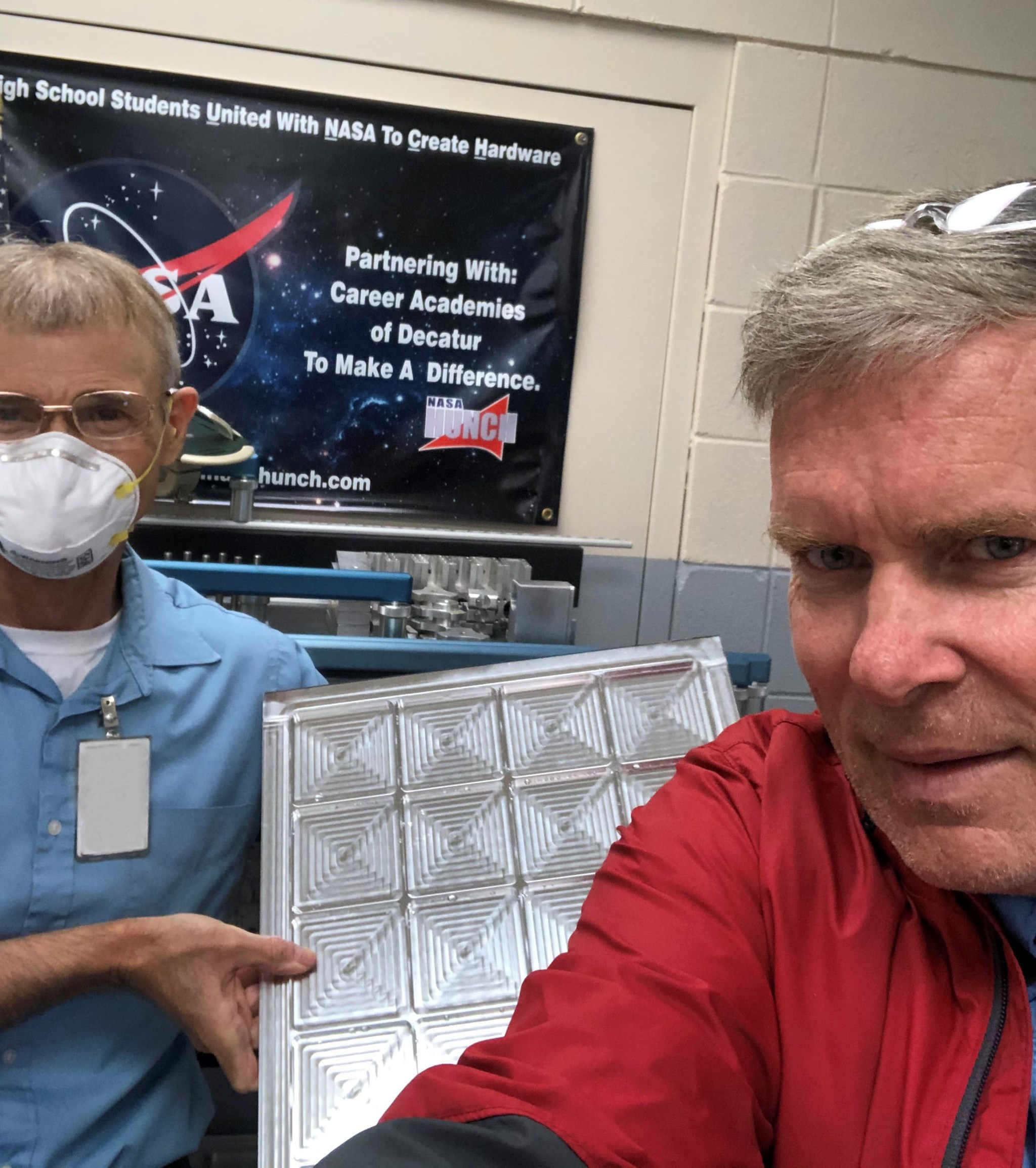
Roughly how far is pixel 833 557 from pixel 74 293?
1049mm

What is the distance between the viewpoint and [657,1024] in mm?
735

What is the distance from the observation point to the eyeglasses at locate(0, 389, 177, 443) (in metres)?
1.31

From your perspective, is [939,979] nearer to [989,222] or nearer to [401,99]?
[989,222]

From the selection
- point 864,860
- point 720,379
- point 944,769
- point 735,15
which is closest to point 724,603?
point 720,379

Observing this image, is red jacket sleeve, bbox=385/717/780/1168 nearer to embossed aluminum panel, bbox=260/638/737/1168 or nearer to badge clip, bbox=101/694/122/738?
embossed aluminum panel, bbox=260/638/737/1168

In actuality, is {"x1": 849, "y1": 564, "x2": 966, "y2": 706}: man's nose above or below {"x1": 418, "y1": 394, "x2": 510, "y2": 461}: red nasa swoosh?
below

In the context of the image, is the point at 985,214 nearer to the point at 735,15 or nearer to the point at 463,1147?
the point at 463,1147

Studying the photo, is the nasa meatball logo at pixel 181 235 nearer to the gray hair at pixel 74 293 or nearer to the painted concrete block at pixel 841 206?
the gray hair at pixel 74 293

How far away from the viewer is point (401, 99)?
8.64 ft

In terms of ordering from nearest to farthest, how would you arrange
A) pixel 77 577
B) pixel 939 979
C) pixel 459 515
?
pixel 939 979 < pixel 77 577 < pixel 459 515

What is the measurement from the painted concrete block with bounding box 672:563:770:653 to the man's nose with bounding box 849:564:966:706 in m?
2.21

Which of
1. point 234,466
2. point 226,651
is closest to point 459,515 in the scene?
point 234,466

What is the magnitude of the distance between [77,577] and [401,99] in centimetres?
179

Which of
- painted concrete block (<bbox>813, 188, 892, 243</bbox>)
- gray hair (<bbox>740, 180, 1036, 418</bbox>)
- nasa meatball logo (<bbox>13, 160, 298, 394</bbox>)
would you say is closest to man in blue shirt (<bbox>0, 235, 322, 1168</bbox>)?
gray hair (<bbox>740, 180, 1036, 418</bbox>)
